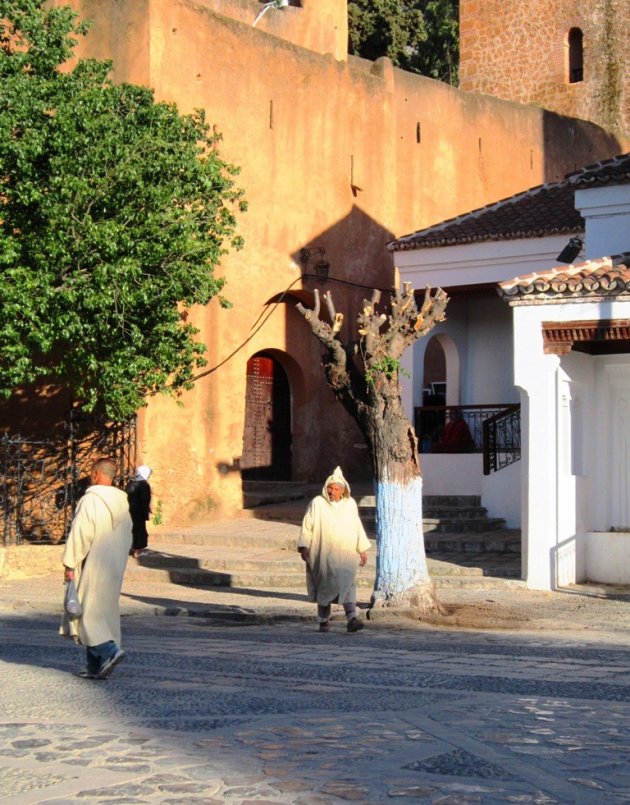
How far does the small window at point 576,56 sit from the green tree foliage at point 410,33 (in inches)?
267

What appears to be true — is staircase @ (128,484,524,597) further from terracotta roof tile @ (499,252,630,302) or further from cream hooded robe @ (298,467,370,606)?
cream hooded robe @ (298,467,370,606)

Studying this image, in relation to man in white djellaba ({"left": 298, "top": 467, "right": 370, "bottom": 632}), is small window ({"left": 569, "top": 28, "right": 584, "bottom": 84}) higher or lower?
higher

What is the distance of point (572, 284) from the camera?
15.9 metres

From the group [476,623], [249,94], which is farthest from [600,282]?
[249,94]

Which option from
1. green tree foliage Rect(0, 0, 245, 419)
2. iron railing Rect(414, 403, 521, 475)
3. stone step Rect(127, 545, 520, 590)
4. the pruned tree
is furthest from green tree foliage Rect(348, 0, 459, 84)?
the pruned tree

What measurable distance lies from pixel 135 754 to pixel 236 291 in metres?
17.2

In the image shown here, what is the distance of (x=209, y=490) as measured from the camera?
74.1ft

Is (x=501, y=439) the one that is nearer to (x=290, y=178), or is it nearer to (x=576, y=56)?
(x=290, y=178)

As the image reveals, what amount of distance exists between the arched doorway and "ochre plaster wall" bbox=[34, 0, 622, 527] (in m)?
0.20

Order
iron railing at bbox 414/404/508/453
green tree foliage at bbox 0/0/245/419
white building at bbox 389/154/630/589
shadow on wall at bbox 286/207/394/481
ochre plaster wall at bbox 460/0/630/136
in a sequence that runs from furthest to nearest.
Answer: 1. ochre plaster wall at bbox 460/0/630/136
2. shadow on wall at bbox 286/207/394/481
3. iron railing at bbox 414/404/508/453
4. green tree foliage at bbox 0/0/245/419
5. white building at bbox 389/154/630/589

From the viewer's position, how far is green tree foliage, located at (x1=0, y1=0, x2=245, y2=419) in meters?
16.3

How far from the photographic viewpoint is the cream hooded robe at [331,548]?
12.4 metres

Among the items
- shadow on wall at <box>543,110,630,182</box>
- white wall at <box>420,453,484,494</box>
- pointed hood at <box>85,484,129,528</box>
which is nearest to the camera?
pointed hood at <box>85,484,129,528</box>

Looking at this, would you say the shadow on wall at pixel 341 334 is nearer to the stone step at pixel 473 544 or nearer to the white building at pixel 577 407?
the white building at pixel 577 407
